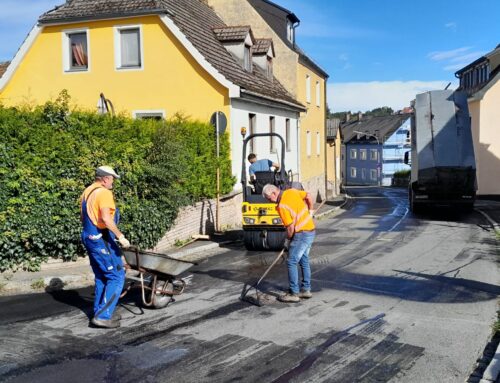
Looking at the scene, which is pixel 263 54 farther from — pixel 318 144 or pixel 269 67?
pixel 318 144

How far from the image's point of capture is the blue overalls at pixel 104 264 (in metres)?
6.41

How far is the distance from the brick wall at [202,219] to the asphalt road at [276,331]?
1.91 meters

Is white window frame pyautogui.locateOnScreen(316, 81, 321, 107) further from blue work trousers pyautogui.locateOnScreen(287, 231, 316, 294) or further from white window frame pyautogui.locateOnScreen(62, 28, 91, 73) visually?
blue work trousers pyautogui.locateOnScreen(287, 231, 316, 294)

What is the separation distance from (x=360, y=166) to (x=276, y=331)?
77.9m

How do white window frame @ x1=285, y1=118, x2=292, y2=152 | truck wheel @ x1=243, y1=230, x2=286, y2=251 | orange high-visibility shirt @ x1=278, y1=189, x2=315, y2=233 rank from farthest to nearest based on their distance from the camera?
white window frame @ x1=285, y1=118, x2=292, y2=152, truck wheel @ x1=243, y1=230, x2=286, y2=251, orange high-visibility shirt @ x1=278, y1=189, x2=315, y2=233

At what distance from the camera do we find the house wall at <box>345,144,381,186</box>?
78.6m

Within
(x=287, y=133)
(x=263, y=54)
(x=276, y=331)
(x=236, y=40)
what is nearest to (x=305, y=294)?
(x=276, y=331)

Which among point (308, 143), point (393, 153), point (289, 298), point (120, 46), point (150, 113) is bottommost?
point (289, 298)

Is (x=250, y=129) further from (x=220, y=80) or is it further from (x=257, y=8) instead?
(x=257, y=8)

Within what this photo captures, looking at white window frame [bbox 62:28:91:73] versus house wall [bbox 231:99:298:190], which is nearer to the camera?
house wall [bbox 231:99:298:190]

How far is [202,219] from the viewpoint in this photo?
13.8 metres

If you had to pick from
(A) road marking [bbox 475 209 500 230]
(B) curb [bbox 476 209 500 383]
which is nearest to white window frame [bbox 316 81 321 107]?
(A) road marking [bbox 475 209 500 230]

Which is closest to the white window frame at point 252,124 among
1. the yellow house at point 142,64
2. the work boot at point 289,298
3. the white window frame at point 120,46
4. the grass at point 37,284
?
the yellow house at point 142,64

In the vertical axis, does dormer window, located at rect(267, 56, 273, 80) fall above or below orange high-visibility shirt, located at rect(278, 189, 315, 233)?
above
